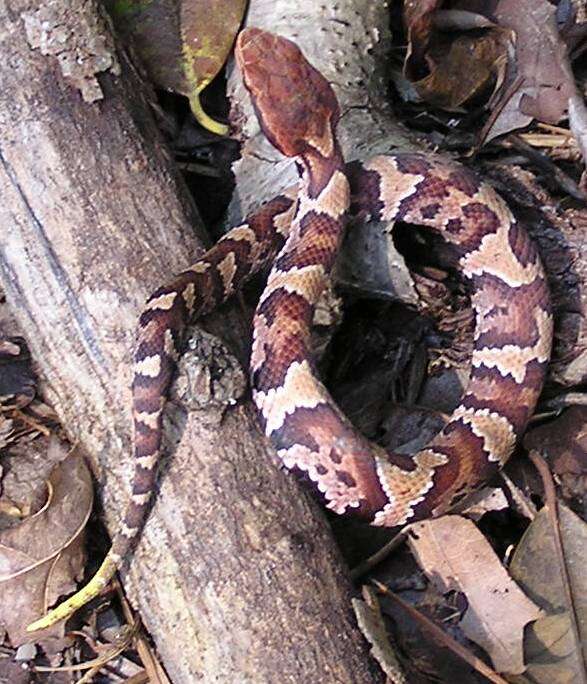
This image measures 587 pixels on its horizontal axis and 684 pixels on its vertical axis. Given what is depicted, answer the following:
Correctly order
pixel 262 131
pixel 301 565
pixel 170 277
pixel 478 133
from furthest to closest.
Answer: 1. pixel 478 133
2. pixel 262 131
3. pixel 170 277
4. pixel 301 565

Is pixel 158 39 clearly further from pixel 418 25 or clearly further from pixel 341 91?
pixel 418 25

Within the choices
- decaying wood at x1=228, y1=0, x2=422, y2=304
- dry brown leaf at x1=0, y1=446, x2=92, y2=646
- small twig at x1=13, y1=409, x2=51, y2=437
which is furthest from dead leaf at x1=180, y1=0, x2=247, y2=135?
dry brown leaf at x1=0, y1=446, x2=92, y2=646

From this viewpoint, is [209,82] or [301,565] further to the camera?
[209,82]

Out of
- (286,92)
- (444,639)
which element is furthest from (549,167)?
(444,639)

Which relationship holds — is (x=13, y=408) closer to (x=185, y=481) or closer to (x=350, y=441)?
(x=185, y=481)

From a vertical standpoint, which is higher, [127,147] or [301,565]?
[127,147]

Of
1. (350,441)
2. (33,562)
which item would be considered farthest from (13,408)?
(350,441)
